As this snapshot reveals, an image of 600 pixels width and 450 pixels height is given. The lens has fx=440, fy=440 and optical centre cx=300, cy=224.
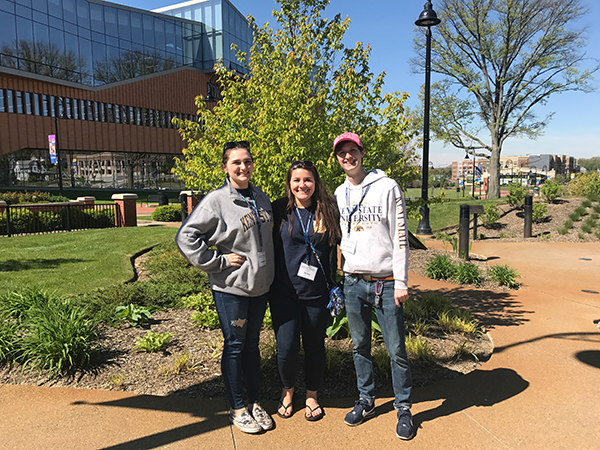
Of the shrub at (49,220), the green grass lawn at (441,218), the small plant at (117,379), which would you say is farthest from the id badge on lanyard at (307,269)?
the shrub at (49,220)

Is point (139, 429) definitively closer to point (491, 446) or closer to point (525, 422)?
point (491, 446)

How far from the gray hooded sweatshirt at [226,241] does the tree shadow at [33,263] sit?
6586mm

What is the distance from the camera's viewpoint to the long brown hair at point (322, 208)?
311 centimetres

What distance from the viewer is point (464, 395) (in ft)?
11.7

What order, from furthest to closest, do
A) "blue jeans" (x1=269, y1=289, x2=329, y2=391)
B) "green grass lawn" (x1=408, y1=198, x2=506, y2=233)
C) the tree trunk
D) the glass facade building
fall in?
1. the glass facade building
2. the tree trunk
3. "green grass lawn" (x1=408, y1=198, x2=506, y2=233)
4. "blue jeans" (x1=269, y1=289, x2=329, y2=391)

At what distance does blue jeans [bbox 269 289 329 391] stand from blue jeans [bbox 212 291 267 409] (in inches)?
5.2

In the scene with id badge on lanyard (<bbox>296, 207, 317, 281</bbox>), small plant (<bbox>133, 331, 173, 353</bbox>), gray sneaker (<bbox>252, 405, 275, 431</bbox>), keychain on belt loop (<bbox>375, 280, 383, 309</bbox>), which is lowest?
gray sneaker (<bbox>252, 405, 275, 431</bbox>)

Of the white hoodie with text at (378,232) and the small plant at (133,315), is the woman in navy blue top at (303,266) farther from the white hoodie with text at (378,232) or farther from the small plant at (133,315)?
the small plant at (133,315)

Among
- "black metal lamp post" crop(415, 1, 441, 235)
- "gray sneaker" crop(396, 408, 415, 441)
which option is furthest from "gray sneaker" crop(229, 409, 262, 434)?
"black metal lamp post" crop(415, 1, 441, 235)

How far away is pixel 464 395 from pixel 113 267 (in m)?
6.92

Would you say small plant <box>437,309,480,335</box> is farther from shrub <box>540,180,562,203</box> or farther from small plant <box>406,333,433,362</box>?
shrub <box>540,180,562,203</box>

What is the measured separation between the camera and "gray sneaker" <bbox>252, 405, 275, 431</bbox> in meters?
3.07

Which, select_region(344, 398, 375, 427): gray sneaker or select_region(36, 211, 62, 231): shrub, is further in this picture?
select_region(36, 211, 62, 231): shrub

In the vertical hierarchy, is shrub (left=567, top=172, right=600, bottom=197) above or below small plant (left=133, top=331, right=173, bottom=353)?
above
